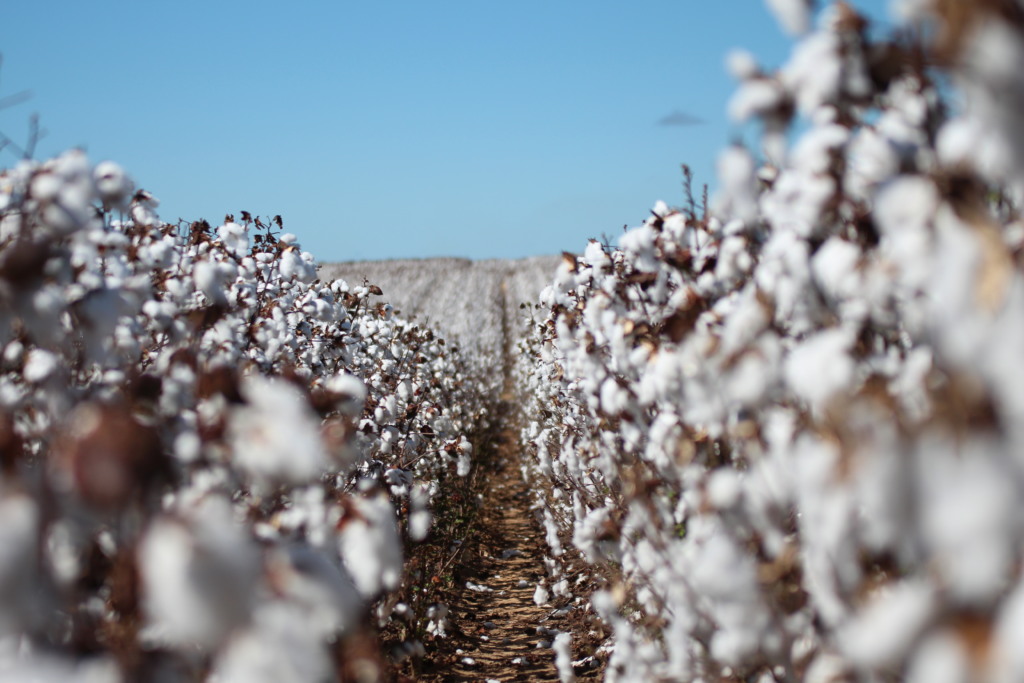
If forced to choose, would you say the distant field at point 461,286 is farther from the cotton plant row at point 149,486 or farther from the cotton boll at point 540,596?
the cotton plant row at point 149,486

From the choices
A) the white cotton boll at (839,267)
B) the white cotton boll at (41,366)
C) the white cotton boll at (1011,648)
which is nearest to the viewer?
the white cotton boll at (1011,648)

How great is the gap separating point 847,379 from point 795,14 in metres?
0.94

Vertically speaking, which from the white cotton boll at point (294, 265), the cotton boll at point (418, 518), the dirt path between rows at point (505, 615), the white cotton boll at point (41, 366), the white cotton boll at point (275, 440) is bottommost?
the dirt path between rows at point (505, 615)

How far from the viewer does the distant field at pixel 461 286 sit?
35812 mm

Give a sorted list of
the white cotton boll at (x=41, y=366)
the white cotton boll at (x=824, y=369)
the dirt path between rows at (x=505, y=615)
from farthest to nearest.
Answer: the dirt path between rows at (x=505, y=615)
the white cotton boll at (x=41, y=366)
the white cotton boll at (x=824, y=369)

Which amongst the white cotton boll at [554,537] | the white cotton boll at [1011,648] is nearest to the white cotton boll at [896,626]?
the white cotton boll at [1011,648]

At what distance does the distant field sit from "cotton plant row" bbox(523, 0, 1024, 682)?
2604 centimetres

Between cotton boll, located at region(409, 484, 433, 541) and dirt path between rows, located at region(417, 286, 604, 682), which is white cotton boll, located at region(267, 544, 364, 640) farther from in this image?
dirt path between rows, located at region(417, 286, 604, 682)

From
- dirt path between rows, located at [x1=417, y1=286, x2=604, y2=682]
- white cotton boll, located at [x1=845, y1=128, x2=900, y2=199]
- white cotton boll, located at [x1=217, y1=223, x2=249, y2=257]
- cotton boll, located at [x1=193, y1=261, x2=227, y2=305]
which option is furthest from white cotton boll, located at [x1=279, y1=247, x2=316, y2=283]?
white cotton boll, located at [x1=845, y1=128, x2=900, y2=199]

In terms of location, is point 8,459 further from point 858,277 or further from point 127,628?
point 858,277

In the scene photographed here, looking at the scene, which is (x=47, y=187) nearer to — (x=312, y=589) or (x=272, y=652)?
(x=312, y=589)

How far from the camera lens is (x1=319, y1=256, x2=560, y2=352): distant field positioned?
35812 millimetres

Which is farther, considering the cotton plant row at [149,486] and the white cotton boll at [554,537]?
the white cotton boll at [554,537]

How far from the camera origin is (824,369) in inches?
70.5
